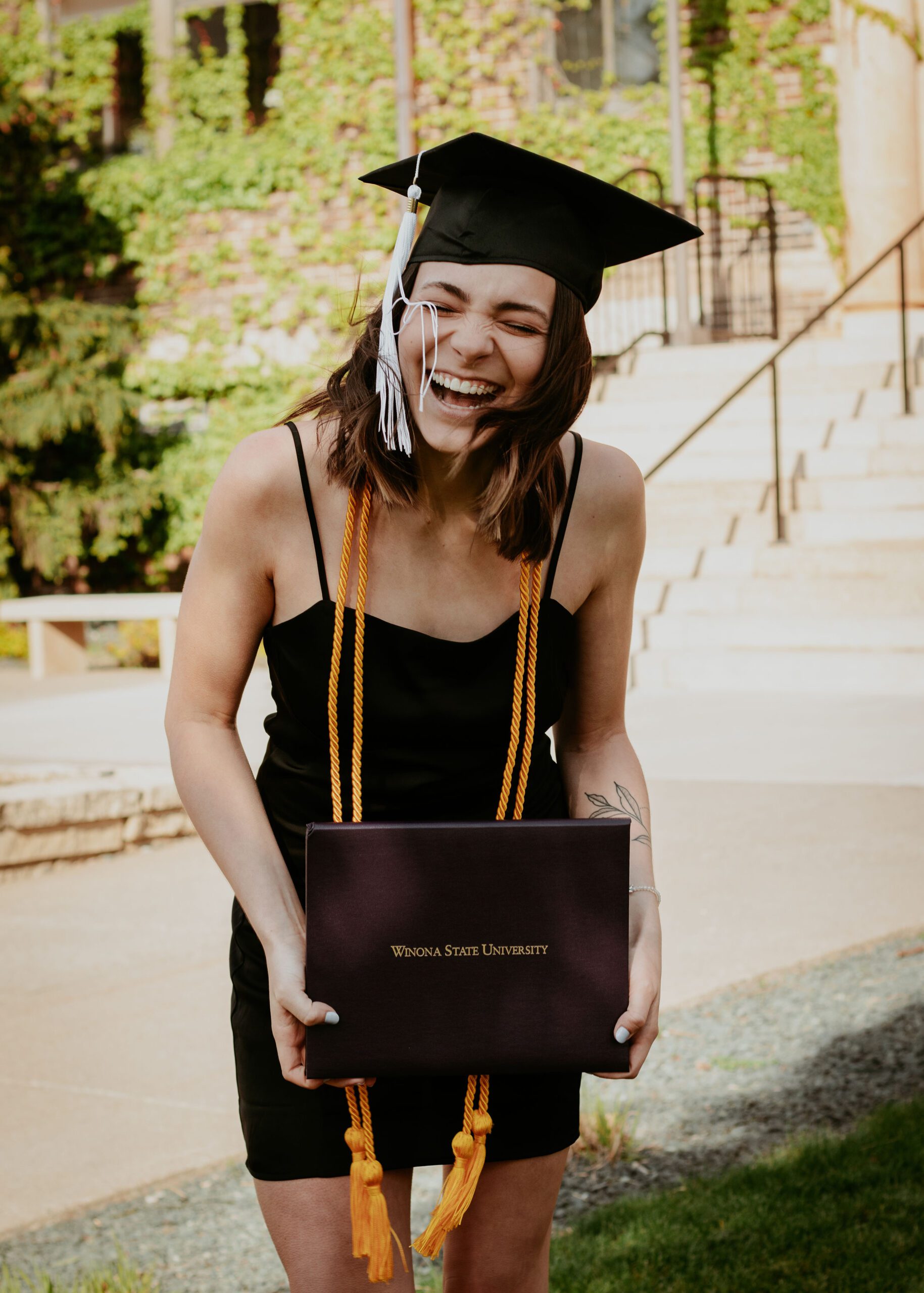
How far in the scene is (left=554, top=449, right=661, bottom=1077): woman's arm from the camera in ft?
6.39

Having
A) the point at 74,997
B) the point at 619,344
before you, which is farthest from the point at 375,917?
the point at 619,344

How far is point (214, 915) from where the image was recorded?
5.27 meters

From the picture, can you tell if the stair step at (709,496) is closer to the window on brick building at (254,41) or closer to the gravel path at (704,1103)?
the gravel path at (704,1103)

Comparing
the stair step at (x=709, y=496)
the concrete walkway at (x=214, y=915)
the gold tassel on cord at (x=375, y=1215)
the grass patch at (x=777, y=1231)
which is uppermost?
the stair step at (x=709, y=496)

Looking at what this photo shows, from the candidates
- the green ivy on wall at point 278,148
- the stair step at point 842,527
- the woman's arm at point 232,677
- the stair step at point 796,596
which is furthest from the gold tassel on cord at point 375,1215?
the green ivy on wall at point 278,148

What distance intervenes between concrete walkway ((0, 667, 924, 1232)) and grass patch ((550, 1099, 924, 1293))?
966 millimetres

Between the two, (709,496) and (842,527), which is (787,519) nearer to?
(842,527)

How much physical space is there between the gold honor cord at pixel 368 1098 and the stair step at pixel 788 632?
7.69 m

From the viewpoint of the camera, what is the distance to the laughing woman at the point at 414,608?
1.77m

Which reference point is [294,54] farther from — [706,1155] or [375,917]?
[375,917]

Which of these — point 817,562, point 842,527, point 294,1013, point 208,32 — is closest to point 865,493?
point 842,527

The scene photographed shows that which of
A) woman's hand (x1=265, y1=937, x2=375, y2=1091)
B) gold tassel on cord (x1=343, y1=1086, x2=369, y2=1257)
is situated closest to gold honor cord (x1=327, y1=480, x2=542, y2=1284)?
gold tassel on cord (x1=343, y1=1086, x2=369, y2=1257)

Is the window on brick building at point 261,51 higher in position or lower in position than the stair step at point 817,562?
higher

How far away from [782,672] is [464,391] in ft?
24.8
